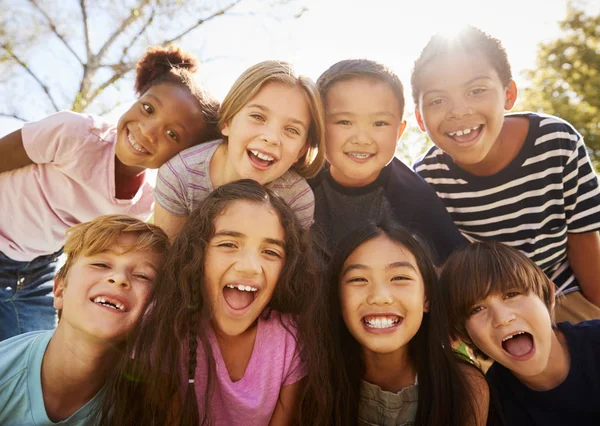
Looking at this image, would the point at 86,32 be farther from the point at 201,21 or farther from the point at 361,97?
the point at 361,97

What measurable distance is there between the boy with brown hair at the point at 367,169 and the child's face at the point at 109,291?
120 centimetres

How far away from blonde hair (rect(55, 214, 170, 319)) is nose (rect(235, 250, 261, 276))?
500 mm

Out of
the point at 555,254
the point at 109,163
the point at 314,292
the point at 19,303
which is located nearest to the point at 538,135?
the point at 555,254

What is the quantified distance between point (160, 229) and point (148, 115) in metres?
0.81

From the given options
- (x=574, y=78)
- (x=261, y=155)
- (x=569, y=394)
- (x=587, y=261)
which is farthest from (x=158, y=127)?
(x=574, y=78)

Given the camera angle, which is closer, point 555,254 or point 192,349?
point 192,349

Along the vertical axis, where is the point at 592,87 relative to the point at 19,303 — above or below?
above

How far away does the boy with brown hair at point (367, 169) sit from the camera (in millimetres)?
3020

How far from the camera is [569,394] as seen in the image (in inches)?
103

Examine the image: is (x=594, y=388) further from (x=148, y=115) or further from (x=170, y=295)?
(x=148, y=115)

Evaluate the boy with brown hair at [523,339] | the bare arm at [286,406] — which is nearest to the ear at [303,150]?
the boy with brown hair at [523,339]

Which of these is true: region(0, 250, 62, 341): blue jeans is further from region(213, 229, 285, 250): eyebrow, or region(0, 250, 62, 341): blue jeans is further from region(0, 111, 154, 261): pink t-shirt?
region(213, 229, 285, 250): eyebrow

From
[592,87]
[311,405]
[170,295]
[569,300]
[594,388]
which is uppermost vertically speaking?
[592,87]

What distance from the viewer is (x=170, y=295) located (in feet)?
7.92
